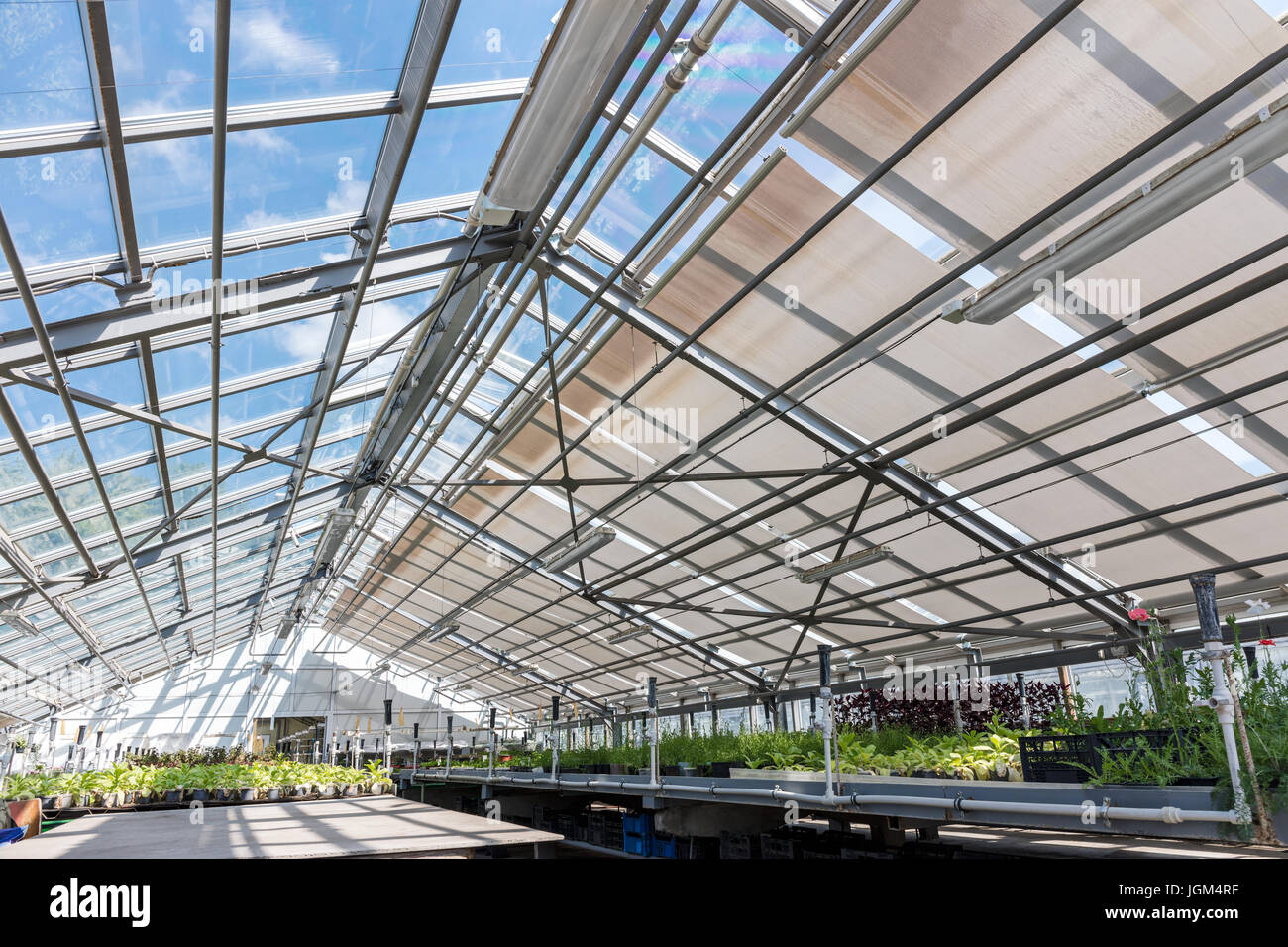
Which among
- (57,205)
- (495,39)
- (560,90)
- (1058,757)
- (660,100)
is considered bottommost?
(1058,757)

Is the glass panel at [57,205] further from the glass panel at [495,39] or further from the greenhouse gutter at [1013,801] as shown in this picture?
the greenhouse gutter at [1013,801]

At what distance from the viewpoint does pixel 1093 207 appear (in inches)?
234

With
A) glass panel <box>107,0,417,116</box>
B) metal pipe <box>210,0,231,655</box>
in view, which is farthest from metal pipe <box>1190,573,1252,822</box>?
glass panel <box>107,0,417,116</box>

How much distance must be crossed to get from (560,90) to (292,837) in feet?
14.3

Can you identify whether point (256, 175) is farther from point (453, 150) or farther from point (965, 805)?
point (965, 805)

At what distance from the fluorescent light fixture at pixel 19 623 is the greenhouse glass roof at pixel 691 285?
0.27 metres

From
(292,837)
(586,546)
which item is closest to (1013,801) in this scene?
(292,837)

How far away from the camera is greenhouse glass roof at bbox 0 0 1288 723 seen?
484 centimetres

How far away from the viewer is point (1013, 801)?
4367 mm

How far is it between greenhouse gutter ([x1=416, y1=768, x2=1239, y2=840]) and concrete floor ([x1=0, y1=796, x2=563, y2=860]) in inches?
98.0

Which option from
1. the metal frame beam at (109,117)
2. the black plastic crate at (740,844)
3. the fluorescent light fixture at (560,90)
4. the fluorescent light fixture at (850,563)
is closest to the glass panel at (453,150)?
the fluorescent light fixture at (560,90)

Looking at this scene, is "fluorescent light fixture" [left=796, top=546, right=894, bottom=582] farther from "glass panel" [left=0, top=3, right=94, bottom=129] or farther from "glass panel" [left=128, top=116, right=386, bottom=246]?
"glass panel" [left=0, top=3, right=94, bottom=129]
